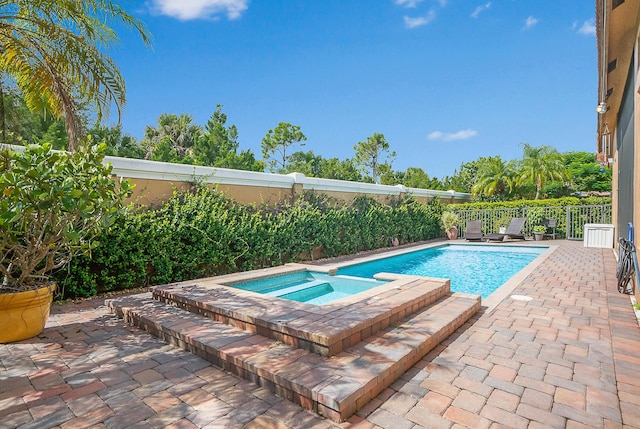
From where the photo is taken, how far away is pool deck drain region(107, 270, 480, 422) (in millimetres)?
3043

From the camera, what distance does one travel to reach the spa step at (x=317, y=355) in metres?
2.90

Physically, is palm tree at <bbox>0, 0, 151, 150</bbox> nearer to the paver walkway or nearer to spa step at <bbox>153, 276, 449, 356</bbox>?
spa step at <bbox>153, 276, 449, 356</bbox>

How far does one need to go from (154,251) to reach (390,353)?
581 centimetres

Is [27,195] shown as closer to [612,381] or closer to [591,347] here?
[612,381]

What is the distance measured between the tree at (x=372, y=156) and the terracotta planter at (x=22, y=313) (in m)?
49.5

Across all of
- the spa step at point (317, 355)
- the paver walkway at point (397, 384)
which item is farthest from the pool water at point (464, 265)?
the spa step at point (317, 355)

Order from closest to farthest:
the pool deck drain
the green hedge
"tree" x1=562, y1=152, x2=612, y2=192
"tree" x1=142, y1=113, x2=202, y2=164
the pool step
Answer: the pool deck drain
the green hedge
the pool step
"tree" x1=142, y1=113, x2=202, y2=164
"tree" x1=562, y1=152, x2=612, y2=192

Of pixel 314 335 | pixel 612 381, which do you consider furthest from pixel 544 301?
pixel 314 335

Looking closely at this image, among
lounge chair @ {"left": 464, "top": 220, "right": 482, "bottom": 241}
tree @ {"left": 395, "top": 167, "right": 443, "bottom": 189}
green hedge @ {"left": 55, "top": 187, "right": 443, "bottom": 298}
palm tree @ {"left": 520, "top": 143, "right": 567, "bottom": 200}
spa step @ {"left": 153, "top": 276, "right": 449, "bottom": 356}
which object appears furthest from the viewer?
tree @ {"left": 395, "top": 167, "right": 443, "bottom": 189}

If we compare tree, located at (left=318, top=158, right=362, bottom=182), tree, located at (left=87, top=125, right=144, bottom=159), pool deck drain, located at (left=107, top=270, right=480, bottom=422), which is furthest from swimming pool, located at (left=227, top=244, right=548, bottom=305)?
tree, located at (left=318, top=158, right=362, bottom=182)

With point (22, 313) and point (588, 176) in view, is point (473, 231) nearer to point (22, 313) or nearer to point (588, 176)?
point (22, 313)

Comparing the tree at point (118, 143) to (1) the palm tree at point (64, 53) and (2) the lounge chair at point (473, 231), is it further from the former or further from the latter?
(2) the lounge chair at point (473, 231)

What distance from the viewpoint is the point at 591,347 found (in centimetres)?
399

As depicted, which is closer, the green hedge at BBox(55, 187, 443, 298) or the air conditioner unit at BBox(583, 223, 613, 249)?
the green hedge at BBox(55, 187, 443, 298)
